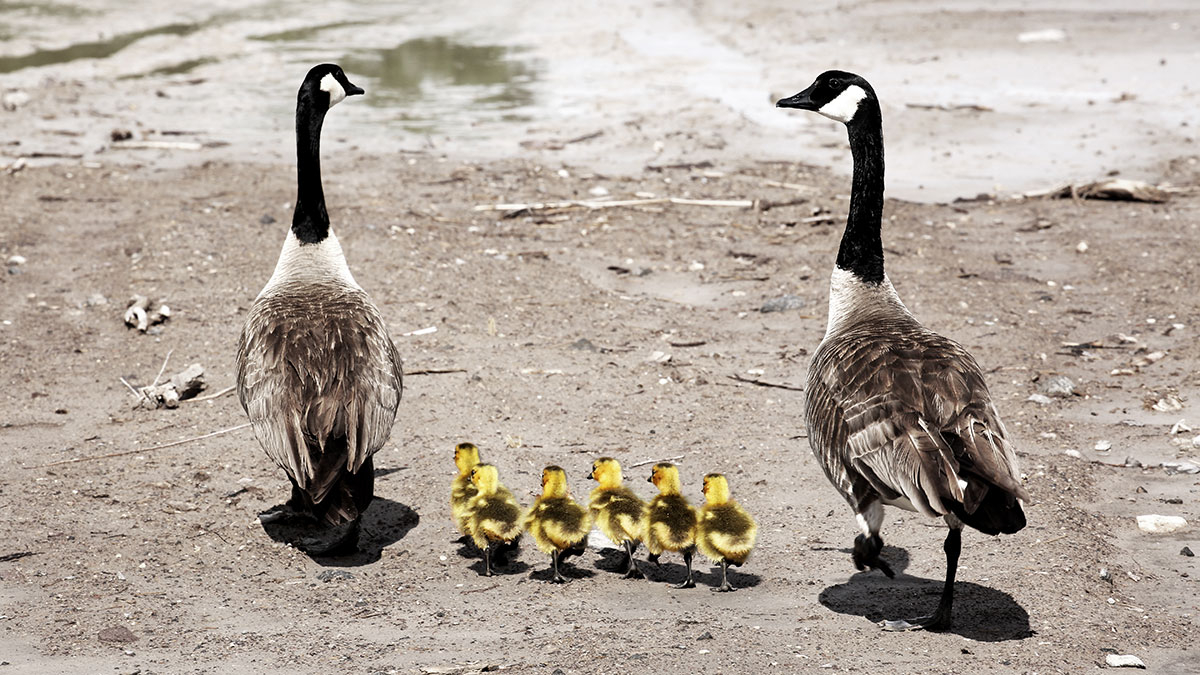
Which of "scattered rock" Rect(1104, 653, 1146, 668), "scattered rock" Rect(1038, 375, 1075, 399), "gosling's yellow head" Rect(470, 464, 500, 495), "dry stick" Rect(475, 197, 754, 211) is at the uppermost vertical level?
"dry stick" Rect(475, 197, 754, 211)

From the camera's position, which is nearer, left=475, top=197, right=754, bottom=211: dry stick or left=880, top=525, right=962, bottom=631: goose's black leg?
left=880, top=525, right=962, bottom=631: goose's black leg

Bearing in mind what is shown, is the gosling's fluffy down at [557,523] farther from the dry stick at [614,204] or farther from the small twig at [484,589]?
the dry stick at [614,204]

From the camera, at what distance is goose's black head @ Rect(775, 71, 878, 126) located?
7219 millimetres

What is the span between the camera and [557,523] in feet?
19.6

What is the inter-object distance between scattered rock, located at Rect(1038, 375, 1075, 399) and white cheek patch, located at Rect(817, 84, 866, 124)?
2675 millimetres

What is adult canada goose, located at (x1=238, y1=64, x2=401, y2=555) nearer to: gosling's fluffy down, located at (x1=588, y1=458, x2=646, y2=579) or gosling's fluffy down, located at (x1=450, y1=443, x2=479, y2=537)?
gosling's fluffy down, located at (x1=450, y1=443, x2=479, y2=537)

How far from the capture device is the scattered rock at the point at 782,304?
10211 mm

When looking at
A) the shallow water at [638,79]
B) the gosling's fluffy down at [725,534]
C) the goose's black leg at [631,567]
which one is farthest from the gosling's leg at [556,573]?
the shallow water at [638,79]

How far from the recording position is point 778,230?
39.6ft

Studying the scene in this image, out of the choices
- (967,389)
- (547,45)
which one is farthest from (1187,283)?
(547,45)

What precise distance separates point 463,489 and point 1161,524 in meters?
3.84

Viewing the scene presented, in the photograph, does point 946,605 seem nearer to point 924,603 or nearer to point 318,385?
point 924,603

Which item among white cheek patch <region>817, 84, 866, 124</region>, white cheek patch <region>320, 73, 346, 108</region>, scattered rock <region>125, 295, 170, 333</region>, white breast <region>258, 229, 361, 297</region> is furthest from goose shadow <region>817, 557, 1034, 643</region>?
scattered rock <region>125, 295, 170, 333</region>

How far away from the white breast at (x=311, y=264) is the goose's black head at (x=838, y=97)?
307 cm
